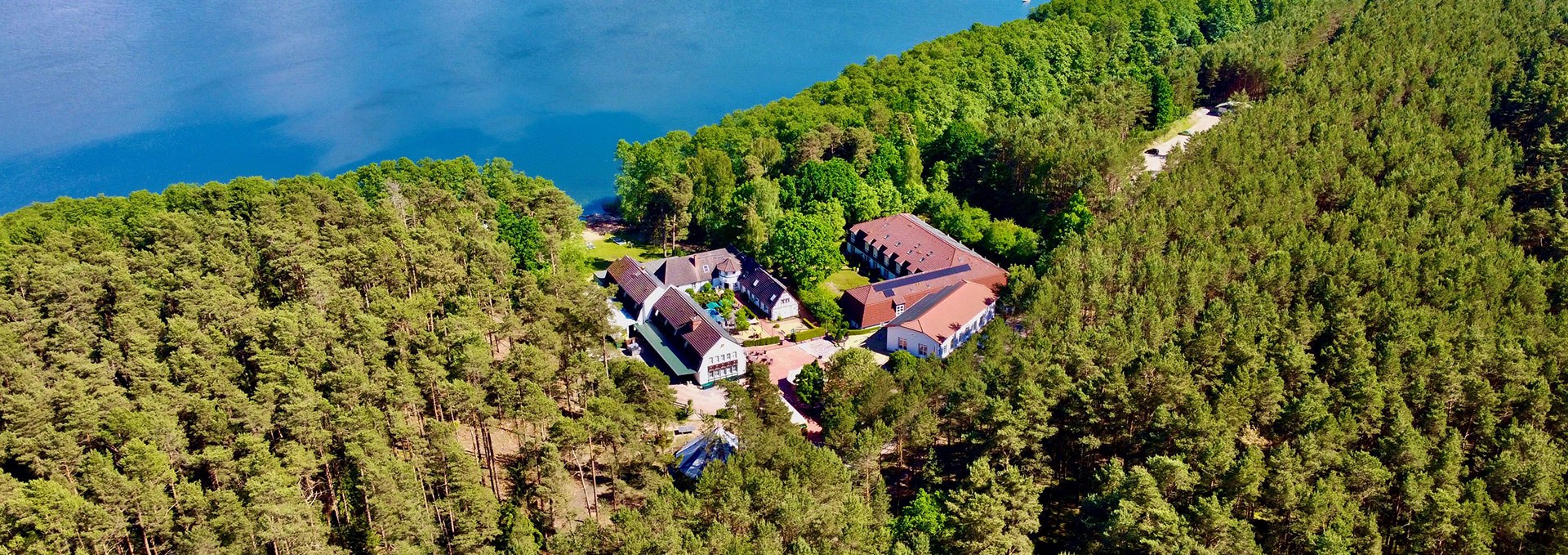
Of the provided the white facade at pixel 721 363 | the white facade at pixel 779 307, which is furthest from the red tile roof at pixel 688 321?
the white facade at pixel 779 307

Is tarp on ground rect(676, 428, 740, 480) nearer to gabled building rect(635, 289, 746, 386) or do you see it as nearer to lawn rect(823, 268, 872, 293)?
gabled building rect(635, 289, 746, 386)

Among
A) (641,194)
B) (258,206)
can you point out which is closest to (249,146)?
(258,206)

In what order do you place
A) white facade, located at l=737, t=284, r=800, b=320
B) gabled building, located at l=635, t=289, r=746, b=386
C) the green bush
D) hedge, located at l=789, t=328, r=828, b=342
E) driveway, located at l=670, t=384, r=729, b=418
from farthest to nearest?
white facade, located at l=737, t=284, r=800, b=320
the green bush
hedge, located at l=789, t=328, r=828, b=342
gabled building, located at l=635, t=289, r=746, b=386
driveway, located at l=670, t=384, r=729, b=418

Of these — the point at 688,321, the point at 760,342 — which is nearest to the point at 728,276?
the point at 760,342

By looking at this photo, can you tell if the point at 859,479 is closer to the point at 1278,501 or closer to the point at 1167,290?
the point at 1278,501

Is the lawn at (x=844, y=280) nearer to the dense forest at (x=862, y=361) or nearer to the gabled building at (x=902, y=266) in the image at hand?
the gabled building at (x=902, y=266)

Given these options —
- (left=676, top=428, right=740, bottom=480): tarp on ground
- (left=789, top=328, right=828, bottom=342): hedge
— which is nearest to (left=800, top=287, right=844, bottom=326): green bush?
(left=789, top=328, right=828, bottom=342): hedge

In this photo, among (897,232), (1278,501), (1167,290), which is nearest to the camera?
(1278,501)
